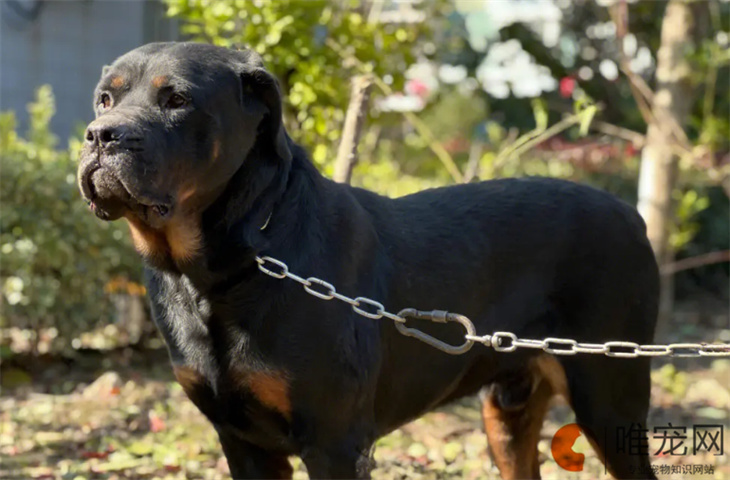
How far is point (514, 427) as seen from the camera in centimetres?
397

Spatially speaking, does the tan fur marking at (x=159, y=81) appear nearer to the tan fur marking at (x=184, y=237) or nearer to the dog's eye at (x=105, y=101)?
the dog's eye at (x=105, y=101)

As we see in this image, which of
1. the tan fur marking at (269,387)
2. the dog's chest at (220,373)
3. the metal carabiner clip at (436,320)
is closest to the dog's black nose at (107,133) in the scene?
the dog's chest at (220,373)

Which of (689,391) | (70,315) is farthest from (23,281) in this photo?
(689,391)

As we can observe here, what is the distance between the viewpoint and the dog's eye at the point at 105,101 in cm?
291

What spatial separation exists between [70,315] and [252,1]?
276cm

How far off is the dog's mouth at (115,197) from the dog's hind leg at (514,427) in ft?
5.80

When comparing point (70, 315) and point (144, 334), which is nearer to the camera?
point (70, 315)

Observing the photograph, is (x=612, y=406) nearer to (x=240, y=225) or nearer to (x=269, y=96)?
(x=240, y=225)

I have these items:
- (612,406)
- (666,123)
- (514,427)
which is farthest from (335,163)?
(666,123)

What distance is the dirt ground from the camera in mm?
4594

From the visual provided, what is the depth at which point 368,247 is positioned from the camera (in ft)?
10.3

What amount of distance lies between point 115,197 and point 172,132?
9.8 inches

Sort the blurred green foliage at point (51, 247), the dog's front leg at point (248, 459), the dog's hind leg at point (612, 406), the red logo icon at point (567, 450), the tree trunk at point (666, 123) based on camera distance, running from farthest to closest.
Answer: the tree trunk at point (666, 123) < the blurred green foliage at point (51, 247) < the red logo icon at point (567, 450) < the dog's hind leg at point (612, 406) < the dog's front leg at point (248, 459)

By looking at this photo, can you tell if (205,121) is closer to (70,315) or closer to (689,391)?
(70,315)
